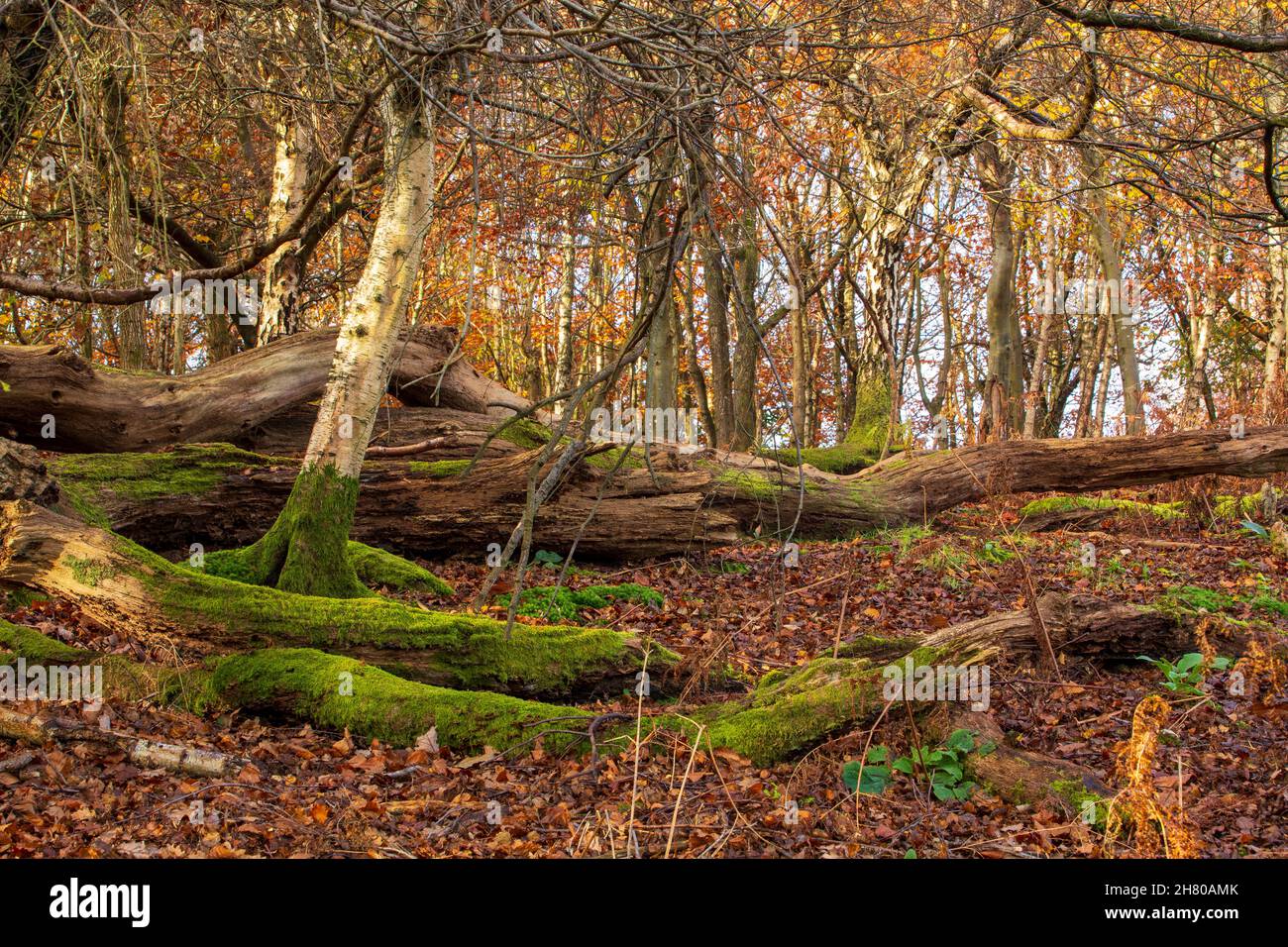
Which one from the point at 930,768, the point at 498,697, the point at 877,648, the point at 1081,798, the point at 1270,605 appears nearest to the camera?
the point at 1081,798

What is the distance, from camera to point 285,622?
579 centimetres

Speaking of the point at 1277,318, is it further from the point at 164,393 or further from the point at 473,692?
the point at 164,393

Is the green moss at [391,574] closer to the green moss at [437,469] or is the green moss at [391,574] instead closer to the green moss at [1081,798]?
the green moss at [437,469]

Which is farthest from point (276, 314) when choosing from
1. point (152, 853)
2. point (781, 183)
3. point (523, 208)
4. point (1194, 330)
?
point (1194, 330)

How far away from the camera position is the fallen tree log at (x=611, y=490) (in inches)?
312

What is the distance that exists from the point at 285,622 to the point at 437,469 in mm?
3293

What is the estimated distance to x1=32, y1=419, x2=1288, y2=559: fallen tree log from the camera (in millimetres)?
7926

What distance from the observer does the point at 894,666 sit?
504 centimetres

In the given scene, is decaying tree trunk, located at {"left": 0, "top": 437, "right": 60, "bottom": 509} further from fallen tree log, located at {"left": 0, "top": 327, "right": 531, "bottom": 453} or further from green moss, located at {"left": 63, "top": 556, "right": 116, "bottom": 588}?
fallen tree log, located at {"left": 0, "top": 327, "right": 531, "bottom": 453}

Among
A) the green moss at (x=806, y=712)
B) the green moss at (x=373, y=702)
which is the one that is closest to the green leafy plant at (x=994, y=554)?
the green moss at (x=806, y=712)

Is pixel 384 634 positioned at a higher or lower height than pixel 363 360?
lower

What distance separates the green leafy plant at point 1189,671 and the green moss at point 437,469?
5.74 m

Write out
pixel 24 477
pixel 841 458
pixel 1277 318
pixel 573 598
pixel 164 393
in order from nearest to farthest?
pixel 24 477
pixel 573 598
pixel 164 393
pixel 841 458
pixel 1277 318

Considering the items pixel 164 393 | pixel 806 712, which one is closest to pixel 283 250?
pixel 164 393
